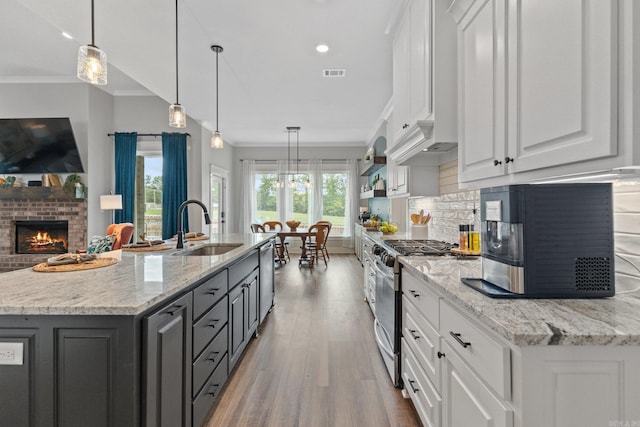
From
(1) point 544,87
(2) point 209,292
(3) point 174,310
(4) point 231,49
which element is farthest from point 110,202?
(1) point 544,87

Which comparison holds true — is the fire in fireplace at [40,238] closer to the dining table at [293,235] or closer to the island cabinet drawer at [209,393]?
the dining table at [293,235]

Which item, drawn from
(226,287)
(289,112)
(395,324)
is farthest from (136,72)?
(395,324)

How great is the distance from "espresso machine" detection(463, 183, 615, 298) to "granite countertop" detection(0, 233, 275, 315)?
1.37 meters

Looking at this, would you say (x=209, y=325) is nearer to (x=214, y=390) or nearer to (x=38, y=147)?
(x=214, y=390)

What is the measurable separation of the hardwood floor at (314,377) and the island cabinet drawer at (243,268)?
0.69 metres

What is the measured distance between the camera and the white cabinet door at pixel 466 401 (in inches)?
37.4

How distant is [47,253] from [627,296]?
7.27 metres

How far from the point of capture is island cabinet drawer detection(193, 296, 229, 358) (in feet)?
5.31

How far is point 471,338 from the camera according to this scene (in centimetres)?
111

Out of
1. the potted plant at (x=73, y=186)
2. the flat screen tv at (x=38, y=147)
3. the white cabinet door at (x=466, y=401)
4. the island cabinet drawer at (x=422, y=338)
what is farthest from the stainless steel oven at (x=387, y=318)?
the flat screen tv at (x=38, y=147)

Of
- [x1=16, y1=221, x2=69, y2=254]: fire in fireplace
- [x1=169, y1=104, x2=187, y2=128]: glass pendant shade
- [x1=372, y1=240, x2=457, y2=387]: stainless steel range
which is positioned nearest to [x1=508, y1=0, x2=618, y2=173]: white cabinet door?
[x1=372, y1=240, x2=457, y2=387]: stainless steel range

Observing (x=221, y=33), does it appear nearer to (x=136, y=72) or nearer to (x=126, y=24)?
(x=126, y=24)

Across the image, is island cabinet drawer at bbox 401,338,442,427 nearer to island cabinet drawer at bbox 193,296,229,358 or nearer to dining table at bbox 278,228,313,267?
island cabinet drawer at bbox 193,296,229,358

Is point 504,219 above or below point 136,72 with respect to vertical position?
below
